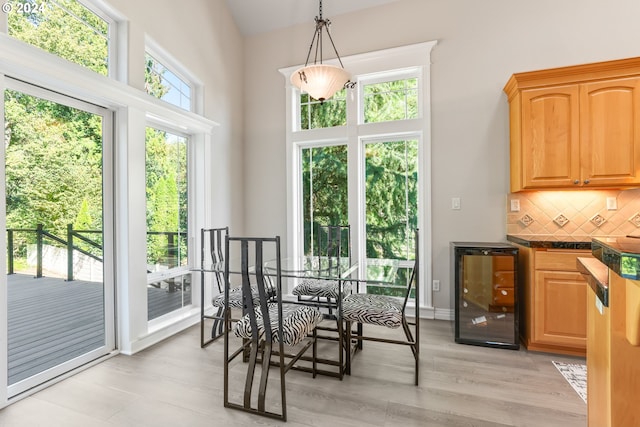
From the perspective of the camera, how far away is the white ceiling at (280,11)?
3.71 meters

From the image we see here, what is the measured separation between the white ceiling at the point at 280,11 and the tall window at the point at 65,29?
73.9 inches

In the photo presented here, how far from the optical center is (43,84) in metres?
2.12

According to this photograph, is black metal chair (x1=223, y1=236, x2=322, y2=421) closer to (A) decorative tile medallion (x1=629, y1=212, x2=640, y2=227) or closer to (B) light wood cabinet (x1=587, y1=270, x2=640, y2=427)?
(B) light wood cabinet (x1=587, y1=270, x2=640, y2=427)

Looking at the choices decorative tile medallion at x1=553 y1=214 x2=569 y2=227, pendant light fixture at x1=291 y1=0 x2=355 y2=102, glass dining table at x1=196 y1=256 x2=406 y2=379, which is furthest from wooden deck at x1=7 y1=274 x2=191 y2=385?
decorative tile medallion at x1=553 y1=214 x2=569 y2=227

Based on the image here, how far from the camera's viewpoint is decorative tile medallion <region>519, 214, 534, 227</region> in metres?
3.13

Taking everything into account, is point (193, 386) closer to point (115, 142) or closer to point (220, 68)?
point (115, 142)

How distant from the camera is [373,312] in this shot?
222cm

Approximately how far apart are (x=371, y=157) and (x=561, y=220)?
203 centimetres

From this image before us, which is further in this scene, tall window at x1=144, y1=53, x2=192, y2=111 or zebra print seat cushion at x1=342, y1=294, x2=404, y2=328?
tall window at x1=144, y1=53, x2=192, y2=111

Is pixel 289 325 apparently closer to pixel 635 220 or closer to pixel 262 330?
pixel 262 330

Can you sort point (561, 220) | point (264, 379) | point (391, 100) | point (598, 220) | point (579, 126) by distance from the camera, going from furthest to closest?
point (391, 100)
point (561, 220)
point (598, 220)
point (579, 126)
point (264, 379)

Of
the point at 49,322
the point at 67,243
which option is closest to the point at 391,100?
the point at 67,243

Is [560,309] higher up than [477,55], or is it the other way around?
[477,55]

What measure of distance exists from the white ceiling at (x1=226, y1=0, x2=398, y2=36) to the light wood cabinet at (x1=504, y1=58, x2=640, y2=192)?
1983mm
